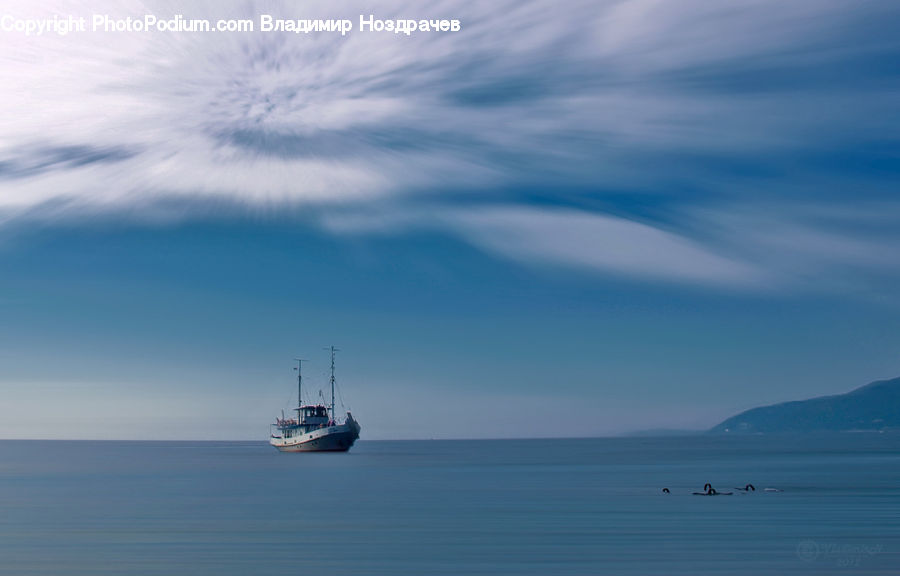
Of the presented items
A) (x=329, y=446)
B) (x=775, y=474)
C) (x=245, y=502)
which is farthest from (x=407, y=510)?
(x=329, y=446)

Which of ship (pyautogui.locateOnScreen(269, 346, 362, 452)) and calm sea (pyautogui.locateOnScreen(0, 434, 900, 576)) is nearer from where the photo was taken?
calm sea (pyautogui.locateOnScreen(0, 434, 900, 576))

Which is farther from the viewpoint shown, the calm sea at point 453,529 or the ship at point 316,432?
the ship at point 316,432

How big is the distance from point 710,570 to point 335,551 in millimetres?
17225

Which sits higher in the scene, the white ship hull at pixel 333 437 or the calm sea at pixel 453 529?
the white ship hull at pixel 333 437

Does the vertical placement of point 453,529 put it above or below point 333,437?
below

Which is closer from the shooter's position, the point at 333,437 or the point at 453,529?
the point at 453,529

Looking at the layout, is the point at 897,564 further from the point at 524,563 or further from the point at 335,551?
the point at 335,551

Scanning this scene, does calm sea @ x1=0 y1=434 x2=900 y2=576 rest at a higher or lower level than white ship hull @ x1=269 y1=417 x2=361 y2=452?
lower

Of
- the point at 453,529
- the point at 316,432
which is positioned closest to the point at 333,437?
the point at 316,432

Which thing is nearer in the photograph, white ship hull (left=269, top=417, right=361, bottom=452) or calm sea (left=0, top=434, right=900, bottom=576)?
calm sea (left=0, top=434, right=900, bottom=576)

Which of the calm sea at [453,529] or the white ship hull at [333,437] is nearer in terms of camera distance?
the calm sea at [453,529]

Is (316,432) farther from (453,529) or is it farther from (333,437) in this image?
(453,529)

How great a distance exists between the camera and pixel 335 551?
4600 centimetres

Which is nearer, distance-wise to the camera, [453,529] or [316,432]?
[453,529]
